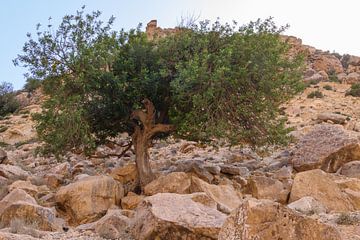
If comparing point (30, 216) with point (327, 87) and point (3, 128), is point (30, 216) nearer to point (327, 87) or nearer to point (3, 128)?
point (3, 128)

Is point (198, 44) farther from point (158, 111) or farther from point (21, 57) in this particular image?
point (21, 57)

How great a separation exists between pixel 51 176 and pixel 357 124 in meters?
14.6

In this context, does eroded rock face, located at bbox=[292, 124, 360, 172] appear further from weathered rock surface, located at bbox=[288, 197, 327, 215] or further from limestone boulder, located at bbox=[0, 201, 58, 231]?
limestone boulder, located at bbox=[0, 201, 58, 231]

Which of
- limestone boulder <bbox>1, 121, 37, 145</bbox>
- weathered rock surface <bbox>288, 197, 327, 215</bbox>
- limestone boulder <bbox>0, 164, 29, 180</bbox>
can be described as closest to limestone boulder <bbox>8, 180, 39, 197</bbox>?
limestone boulder <bbox>0, 164, 29, 180</bbox>

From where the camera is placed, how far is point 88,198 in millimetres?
11250

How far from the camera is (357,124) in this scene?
72.9 feet

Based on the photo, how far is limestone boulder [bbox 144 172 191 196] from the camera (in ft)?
37.8

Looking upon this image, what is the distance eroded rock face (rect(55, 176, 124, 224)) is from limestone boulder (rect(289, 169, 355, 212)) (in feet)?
14.6

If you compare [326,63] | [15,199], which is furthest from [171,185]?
[326,63]

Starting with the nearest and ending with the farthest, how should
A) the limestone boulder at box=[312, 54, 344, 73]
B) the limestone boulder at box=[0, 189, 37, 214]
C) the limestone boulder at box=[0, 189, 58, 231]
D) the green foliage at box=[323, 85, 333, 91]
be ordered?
the limestone boulder at box=[0, 189, 58, 231] < the limestone boulder at box=[0, 189, 37, 214] < the green foliage at box=[323, 85, 333, 91] < the limestone boulder at box=[312, 54, 344, 73]

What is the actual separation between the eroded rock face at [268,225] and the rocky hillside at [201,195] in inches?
0.4

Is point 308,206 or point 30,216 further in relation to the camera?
point 308,206

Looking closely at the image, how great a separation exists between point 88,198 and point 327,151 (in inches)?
297

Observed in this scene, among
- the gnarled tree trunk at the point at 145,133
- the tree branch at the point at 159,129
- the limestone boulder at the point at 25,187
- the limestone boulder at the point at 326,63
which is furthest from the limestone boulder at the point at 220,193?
the limestone boulder at the point at 326,63
